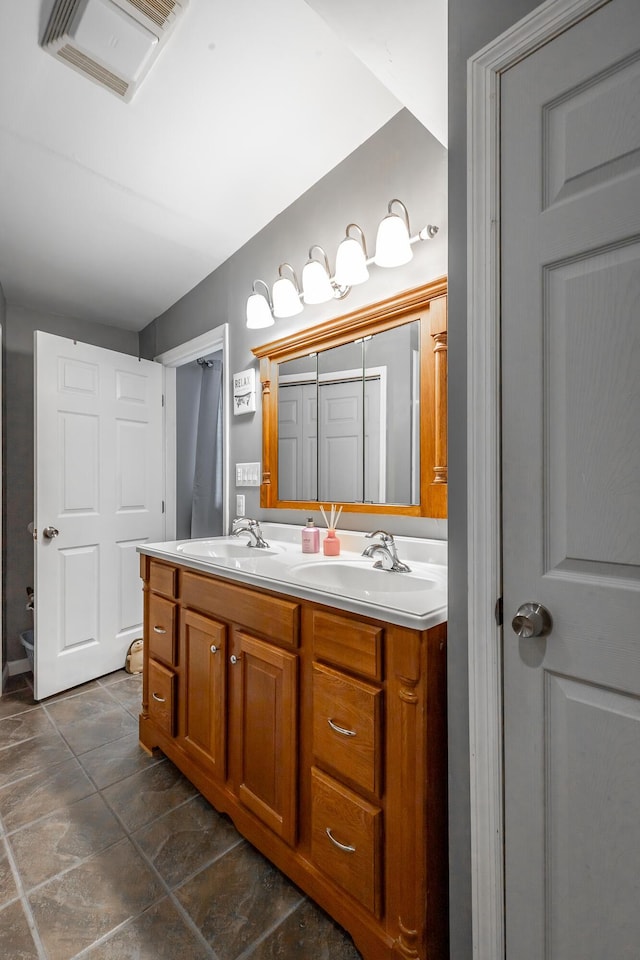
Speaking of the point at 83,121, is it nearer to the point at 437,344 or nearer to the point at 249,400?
the point at 249,400

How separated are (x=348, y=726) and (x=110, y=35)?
194 centimetres

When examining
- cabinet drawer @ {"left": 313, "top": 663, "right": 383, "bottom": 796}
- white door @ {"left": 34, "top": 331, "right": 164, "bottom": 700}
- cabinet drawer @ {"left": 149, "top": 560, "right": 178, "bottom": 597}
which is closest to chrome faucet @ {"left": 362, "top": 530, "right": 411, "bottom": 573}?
cabinet drawer @ {"left": 313, "top": 663, "right": 383, "bottom": 796}

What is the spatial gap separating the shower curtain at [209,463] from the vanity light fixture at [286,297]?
1529 mm

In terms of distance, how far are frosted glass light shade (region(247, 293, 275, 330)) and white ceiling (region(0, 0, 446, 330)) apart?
0.40m

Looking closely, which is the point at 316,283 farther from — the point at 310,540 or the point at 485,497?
the point at 485,497

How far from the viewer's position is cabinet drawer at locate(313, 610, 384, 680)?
1005mm

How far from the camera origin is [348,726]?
1.07 m

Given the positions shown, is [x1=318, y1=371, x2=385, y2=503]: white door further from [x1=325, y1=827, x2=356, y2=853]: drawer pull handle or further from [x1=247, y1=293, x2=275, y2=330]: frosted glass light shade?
[x1=325, y1=827, x2=356, y2=853]: drawer pull handle

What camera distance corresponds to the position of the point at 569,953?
768 millimetres

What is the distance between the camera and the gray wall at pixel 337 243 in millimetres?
1525

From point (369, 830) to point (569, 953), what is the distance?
403 mm

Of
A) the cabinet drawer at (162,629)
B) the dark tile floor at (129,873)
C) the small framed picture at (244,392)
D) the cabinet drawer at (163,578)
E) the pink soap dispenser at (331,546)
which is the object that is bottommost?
the dark tile floor at (129,873)

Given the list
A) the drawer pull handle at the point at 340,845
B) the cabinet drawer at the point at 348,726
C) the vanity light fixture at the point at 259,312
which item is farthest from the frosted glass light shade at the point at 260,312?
the drawer pull handle at the point at 340,845

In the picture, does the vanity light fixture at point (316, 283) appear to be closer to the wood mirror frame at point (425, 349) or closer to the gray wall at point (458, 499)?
the wood mirror frame at point (425, 349)
